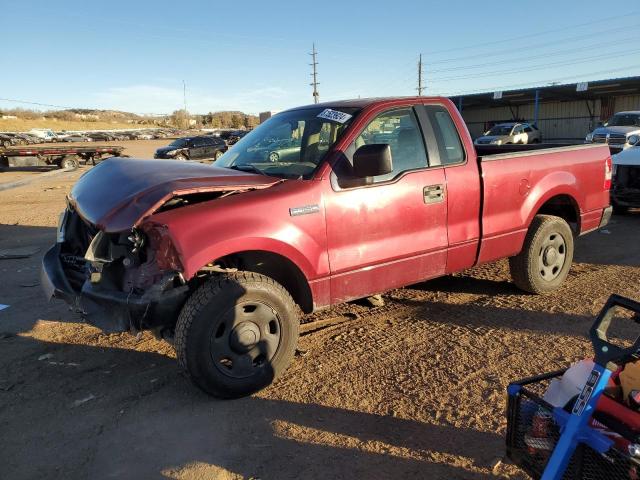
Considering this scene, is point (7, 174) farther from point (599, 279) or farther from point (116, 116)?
point (116, 116)

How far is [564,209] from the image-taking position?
5617mm

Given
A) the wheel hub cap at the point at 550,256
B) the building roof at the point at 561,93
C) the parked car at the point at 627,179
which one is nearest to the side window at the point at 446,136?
the wheel hub cap at the point at 550,256

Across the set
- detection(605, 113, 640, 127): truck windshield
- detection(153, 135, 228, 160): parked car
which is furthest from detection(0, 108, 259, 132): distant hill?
detection(605, 113, 640, 127): truck windshield

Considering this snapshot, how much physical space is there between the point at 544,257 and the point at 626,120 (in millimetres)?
17482

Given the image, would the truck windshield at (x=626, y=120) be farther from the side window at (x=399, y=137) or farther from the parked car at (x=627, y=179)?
the side window at (x=399, y=137)

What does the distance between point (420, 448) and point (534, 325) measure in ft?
6.98

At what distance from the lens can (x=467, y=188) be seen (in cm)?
442

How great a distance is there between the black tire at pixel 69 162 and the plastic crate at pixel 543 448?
26.7m

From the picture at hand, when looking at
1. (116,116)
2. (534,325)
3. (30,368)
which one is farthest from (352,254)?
(116,116)

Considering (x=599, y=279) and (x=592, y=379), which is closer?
(x=592, y=379)

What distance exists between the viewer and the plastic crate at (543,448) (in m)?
1.82

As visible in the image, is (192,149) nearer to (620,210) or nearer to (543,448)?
(620,210)

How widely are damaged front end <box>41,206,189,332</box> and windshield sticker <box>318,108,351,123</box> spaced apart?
1780mm

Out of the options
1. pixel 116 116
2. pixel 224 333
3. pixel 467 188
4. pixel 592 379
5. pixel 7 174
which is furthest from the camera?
pixel 116 116
